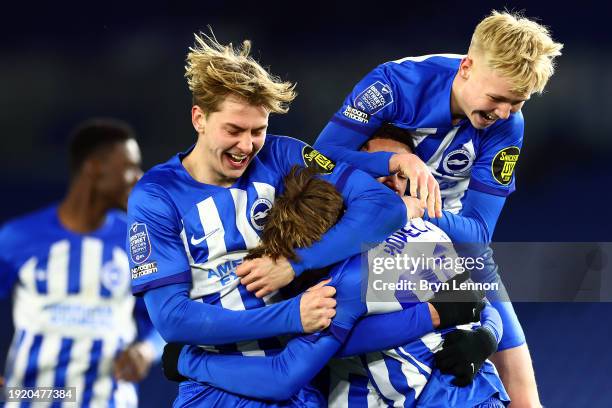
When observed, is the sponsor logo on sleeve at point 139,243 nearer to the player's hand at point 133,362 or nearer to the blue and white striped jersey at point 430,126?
the blue and white striped jersey at point 430,126

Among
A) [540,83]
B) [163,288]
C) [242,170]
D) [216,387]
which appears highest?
[540,83]

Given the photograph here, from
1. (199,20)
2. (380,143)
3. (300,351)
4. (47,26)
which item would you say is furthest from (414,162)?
(47,26)

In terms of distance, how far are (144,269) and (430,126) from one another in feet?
3.71

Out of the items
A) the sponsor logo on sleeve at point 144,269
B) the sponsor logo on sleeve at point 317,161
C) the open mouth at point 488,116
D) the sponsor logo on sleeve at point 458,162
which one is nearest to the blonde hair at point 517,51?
the open mouth at point 488,116

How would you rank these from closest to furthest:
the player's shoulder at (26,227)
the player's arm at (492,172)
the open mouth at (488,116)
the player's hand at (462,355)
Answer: the player's hand at (462,355) < the open mouth at (488,116) < the player's arm at (492,172) < the player's shoulder at (26,227)

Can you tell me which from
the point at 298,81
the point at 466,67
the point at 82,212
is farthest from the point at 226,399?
the point at 298,81

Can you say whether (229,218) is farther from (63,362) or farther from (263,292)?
(63,362)

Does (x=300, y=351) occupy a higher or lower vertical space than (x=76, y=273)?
lower

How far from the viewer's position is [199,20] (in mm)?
6191

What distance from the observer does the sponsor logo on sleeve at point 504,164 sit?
324 centimetres

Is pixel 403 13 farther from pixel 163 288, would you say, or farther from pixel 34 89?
pixel 163 288

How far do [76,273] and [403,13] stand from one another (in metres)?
3.49

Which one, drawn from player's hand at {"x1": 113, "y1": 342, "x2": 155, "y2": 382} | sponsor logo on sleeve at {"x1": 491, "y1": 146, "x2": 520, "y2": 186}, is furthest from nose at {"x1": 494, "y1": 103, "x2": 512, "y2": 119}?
player's hand at {"x1": 113, "y1": 342, "x2": 155, "y2": 382}

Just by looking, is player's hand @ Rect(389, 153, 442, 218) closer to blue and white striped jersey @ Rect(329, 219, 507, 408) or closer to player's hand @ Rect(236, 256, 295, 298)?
blue and white striped jersey @ Rect(329, 219, 507, 408)
